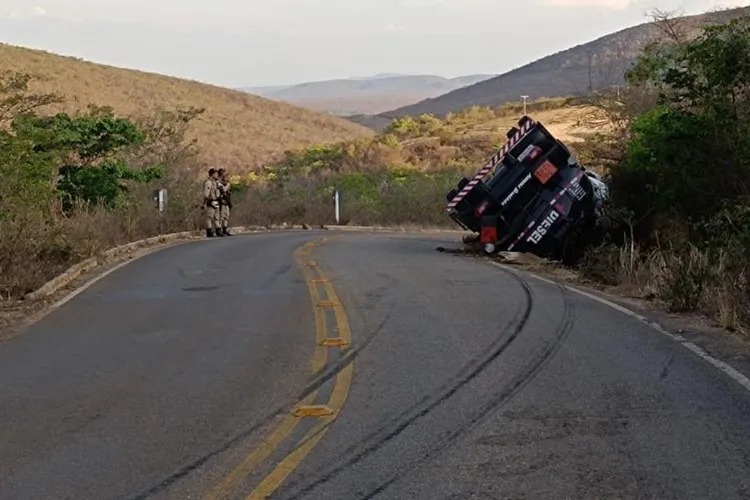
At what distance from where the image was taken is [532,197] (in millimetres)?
19078

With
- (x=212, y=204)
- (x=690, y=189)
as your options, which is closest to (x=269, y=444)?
(x=690, y=189)

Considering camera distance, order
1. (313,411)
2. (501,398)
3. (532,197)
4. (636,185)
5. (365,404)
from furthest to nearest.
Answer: (532,197) → (636,185) → (501,398) → (365,404) → (313,411)

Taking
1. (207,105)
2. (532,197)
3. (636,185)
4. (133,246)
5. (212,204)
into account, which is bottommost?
(133,246)

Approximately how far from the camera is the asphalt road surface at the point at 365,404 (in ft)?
18.8

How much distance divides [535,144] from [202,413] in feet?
42.6

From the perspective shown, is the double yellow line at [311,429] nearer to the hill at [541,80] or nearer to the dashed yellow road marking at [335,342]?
the dashed yellow road marking at [335,342]

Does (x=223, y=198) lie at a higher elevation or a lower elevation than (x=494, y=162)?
lower

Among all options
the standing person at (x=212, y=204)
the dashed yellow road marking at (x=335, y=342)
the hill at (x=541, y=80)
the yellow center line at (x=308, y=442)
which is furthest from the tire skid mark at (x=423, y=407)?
the hill at (x=541, y=80)

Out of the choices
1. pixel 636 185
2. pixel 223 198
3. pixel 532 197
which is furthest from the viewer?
pixel 223 198

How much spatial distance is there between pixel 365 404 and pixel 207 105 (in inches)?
3414

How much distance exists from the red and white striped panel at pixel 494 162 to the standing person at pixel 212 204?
9980 mm

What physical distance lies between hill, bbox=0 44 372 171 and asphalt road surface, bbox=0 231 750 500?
5941 centimetres

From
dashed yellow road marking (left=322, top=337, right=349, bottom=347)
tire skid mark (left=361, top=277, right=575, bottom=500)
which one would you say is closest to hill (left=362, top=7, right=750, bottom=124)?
tire skid mark (left=361, top=277, right=575, bottom=500)

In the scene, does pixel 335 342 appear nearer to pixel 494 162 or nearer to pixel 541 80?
pixel 494 162
